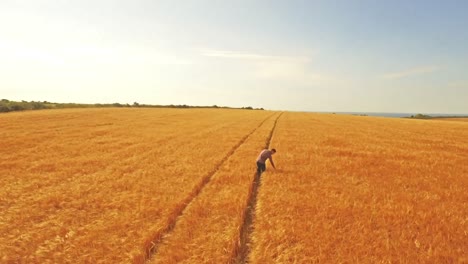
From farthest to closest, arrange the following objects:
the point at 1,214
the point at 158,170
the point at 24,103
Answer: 1. the point at 24,103
2. the point at 158,170
3. the point at 1,214

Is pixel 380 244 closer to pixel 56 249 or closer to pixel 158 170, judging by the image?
pixel 56 249

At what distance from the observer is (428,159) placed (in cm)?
1958

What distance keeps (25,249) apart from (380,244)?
307 inches

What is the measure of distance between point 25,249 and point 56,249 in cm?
65

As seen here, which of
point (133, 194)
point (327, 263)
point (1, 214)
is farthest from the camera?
point (133, 194)

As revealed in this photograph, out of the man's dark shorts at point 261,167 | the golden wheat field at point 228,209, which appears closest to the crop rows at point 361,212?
the golden wheat field at point 228,209

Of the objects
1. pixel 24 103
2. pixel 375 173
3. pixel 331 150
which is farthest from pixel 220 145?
pixel 24 103

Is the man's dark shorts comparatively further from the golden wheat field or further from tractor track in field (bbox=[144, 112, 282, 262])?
tractor track in field (bbox=[144, 112, 282, 262])

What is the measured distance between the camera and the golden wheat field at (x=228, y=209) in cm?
742

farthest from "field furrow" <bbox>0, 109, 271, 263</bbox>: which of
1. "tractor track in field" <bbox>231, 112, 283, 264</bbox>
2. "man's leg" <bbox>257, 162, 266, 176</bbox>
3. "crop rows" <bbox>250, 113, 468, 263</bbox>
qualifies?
"crop rows" <bbox>250, 113, 468, 263</bbox>

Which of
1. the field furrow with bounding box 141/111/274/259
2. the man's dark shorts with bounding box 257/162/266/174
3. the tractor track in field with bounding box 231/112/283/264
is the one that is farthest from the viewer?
the man's dark shorts with bounding box 257/162/266/174

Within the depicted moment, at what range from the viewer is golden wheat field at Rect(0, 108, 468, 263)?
7.42m

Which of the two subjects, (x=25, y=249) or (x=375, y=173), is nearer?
(x=25, y=249)

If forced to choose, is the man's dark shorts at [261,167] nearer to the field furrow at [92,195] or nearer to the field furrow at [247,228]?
the field furrow at [247,228]
